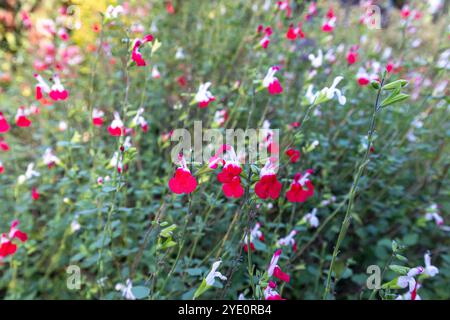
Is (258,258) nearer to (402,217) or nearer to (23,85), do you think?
(402,217)

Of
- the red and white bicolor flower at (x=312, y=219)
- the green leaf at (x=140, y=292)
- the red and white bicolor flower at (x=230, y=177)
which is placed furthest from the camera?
the red and white bicolor flower at (x=312, y=219)

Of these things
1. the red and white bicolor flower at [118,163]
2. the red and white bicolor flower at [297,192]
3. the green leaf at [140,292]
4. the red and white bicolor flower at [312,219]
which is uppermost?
the red and white bicolor flower at [118,163]

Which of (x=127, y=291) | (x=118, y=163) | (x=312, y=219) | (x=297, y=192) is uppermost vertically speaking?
(x=118, y=163)

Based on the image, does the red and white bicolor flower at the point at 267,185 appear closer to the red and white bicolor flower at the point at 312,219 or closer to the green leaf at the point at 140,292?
Answer: the green leaf at the point at 140,292

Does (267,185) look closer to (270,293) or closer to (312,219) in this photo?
(270,293)

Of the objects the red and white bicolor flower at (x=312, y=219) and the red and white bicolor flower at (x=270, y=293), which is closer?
the red and white bicolor flower at (x=270, y=293)

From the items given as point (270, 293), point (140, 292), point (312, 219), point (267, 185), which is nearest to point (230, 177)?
point (267, 185)

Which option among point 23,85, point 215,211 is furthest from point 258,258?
point 23,85

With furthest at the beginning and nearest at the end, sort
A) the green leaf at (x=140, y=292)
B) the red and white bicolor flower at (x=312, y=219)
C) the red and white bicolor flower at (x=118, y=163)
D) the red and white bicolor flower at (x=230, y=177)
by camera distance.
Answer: the red and white bicolor flower at (x=312, y=219) → the red and white bicolor flower at (x=118, y=163) → the green leaf at (x=140, y=292) → the red and white bicolor flower at (x=230, y=177)

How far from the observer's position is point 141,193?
1876 mm

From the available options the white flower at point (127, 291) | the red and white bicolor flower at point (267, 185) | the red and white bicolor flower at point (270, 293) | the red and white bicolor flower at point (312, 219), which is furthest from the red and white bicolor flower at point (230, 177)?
the red and white bicolor flower at point (312, 219)

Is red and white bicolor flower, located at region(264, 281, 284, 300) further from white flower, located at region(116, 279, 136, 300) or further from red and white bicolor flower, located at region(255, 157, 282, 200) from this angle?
white flower, located at region(116, 279, 136, 300)

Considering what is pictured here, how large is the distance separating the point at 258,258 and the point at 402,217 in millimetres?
1031

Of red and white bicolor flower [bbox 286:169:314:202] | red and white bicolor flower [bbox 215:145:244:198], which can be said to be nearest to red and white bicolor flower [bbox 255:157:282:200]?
red and white bicolor flower [bbox 215:145:244:198]
